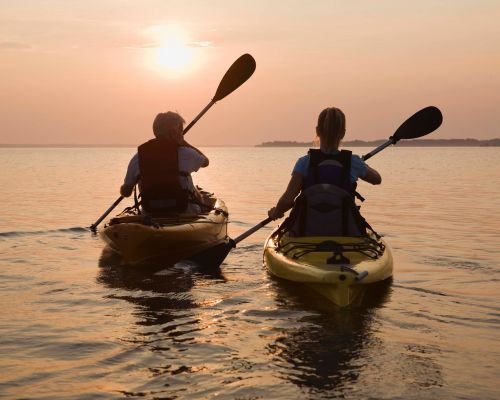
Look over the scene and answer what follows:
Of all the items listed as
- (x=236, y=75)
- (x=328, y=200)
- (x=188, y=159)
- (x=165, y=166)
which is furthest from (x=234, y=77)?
(x=328, y=200)

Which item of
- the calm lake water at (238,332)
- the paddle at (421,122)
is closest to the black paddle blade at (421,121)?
the paddle at (421,122)

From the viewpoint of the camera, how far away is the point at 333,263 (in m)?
6.86

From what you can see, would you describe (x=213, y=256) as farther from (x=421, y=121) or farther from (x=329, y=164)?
(x=421, y=121)

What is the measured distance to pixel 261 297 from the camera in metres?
7.82

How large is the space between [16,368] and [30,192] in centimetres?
2230

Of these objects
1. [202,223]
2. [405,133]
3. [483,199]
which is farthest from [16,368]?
[483,199]

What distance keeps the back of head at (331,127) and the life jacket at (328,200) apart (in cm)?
13

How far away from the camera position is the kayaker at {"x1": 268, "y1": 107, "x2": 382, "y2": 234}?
23.7 feet

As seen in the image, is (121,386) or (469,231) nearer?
(121,386)

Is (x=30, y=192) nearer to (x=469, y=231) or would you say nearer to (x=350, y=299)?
(x=469, y=231)

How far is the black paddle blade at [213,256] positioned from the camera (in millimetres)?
9586

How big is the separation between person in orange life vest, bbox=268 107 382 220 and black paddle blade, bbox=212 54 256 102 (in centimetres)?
611

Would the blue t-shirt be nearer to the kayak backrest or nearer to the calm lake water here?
the kayak backrest

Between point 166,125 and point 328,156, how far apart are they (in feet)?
9.11
